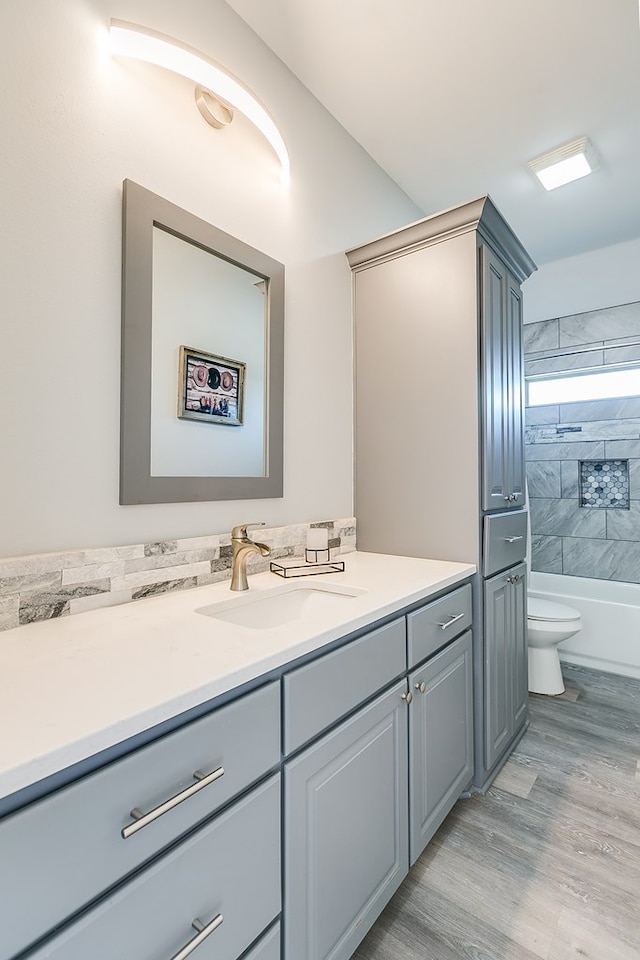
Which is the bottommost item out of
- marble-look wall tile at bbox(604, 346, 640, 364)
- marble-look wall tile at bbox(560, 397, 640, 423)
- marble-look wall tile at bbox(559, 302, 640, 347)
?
marble-look wall tile at bbox(560, 397, 640, 423)

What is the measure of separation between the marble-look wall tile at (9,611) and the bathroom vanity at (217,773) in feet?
0.12

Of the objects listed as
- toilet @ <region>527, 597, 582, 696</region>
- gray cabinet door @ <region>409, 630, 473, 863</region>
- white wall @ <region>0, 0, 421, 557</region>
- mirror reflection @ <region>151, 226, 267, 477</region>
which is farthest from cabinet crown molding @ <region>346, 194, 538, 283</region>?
toilet @ <region>527, 597, 582, 696</region>

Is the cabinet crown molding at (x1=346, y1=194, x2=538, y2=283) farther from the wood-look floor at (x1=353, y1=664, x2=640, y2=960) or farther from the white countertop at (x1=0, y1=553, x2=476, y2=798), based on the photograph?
the wood-look floor at (x1=353, y1=664, x2=640, y2=960)

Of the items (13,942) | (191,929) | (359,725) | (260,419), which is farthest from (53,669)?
(260,419)

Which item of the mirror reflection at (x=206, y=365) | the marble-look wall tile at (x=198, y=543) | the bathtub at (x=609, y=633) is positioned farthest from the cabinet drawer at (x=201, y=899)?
the bathtub at (x=609, y=633)

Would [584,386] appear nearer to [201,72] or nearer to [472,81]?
[472,81]

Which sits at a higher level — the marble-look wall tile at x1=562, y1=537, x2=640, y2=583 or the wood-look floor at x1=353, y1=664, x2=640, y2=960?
the marble-look wall tile at x1=562, y1=537, x2=640, y2=583

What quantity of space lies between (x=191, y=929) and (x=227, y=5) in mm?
2389

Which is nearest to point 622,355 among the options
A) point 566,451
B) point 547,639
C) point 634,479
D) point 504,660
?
point 566,451

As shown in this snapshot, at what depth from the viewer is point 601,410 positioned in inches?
133

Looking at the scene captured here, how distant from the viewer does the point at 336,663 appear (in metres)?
1.03

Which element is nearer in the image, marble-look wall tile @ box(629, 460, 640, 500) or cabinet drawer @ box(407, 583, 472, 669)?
cabinet drawer @ box(407, 583, 472, 669)

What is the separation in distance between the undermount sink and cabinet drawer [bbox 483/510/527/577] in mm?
673

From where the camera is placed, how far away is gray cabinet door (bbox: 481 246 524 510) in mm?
1822
